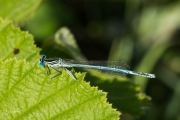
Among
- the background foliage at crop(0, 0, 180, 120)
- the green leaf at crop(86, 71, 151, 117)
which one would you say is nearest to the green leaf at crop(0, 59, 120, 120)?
the green leaf at crop(86, 71, 151, 117)

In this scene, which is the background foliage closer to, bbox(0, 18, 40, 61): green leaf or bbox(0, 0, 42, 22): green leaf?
bbox(0, 0, 42, 22): green leaf

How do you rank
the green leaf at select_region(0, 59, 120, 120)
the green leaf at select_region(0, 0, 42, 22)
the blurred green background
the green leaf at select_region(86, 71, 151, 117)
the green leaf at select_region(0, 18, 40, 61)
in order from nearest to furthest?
the green leaf at select_region(0, 59, 120, 120)
the green leaf at select_region(0, 18, 40, 61)
the green leaf at select_region(86, 71, 151, 117)
the green leaf at select_region(0, 0, 42, 22)
the blurred green background

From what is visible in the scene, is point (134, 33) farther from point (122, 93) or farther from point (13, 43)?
point (13, 43)

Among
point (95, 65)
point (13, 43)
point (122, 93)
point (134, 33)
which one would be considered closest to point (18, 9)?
point (13, 43)

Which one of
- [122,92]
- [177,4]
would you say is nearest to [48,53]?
[122,92]

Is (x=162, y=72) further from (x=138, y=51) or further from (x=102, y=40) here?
(x=102, y=40)

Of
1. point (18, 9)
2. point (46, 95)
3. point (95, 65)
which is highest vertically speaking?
point (18, 9)

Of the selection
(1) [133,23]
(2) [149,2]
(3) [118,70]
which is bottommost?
(3) [118,70]
